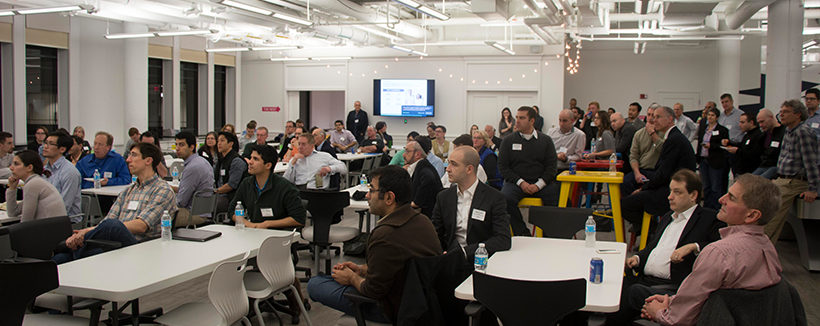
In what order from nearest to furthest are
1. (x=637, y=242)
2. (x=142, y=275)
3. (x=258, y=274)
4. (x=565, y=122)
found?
(x=142, y=275) < (x=258, y=274) < (x=637, y=242) < (x=565, y=122)

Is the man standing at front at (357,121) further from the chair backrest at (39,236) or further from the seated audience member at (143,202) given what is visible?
the chair backrest at (39,236)

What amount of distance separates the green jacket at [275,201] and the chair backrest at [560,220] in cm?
188

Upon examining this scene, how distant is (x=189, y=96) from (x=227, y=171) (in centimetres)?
934

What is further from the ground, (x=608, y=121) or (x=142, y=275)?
(x=608, y=121)

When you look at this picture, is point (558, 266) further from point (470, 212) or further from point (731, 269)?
point (731, 269)

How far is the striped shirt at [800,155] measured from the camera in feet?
17.0

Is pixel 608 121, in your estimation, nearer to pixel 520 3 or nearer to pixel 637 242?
pixel 637 242

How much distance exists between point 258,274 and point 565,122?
4727 millimetres

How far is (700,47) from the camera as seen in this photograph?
1450cm

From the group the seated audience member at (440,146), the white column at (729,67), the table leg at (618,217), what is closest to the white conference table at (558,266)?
the table leg at (618,217)

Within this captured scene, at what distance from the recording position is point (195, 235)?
3.75 m

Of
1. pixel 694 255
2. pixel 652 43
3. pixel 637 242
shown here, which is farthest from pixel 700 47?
pixel 694 255

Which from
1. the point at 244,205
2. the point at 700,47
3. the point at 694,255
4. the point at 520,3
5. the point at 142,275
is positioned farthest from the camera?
the point at 700,47

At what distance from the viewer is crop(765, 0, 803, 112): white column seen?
769 centimetres
